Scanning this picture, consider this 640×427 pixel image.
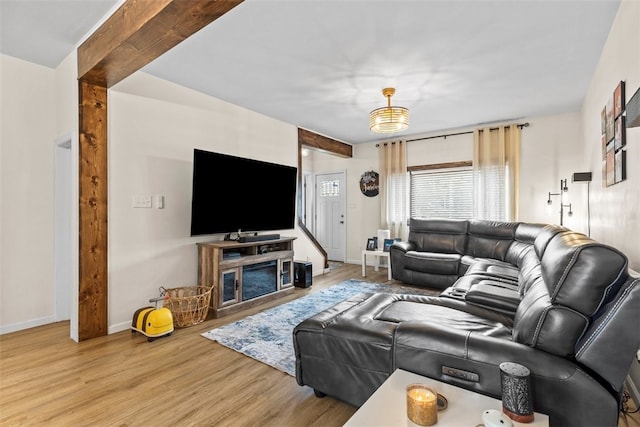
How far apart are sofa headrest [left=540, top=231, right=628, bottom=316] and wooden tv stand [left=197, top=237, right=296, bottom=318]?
9.60ft

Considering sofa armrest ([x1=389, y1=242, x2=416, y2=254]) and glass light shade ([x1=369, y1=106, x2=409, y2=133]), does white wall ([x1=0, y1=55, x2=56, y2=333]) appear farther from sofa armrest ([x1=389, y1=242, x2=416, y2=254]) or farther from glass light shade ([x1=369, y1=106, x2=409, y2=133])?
sofa armrest ([x1=389, y1=242, x2=416, y2=254])

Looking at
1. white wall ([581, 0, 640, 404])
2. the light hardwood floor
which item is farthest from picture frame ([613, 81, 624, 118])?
the light hardwood floor

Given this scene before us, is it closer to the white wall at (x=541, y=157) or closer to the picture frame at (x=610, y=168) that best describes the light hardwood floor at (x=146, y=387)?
the picture frame at (x=610, y=168)

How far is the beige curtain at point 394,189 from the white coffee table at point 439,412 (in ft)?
15.3

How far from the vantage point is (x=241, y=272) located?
11.7ft

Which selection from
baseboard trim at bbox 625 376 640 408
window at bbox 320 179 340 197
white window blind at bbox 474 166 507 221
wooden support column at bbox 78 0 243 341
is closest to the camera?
baseboard trim at bbox 625 376 640 408

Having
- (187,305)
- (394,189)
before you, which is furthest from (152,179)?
(394,189)

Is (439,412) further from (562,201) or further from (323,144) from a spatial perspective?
(323,144)

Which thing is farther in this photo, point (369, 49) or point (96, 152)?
point (96, 152)

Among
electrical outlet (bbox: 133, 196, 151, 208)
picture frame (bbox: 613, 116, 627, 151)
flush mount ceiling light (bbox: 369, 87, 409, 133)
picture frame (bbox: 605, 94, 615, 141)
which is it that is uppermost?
flush mount ceiling light (bbox: 369, 87, 409, 133)

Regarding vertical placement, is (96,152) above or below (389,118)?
below

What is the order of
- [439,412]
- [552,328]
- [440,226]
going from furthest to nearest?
[440,226]
[552,328]
[439,412]

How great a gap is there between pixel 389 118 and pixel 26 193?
3744mm

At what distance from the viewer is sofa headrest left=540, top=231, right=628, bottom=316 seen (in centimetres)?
116
